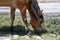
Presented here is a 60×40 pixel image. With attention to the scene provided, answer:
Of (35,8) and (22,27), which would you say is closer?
(35,8)

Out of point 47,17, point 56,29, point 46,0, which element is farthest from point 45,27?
point 46,0

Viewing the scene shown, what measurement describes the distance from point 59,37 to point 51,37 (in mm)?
240

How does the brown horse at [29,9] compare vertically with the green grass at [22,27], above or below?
above

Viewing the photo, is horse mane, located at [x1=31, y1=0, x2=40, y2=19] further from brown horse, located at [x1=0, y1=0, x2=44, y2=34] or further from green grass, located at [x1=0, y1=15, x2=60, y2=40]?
green grass, located at [x1=0, y1=15, x2=60, y2=40]

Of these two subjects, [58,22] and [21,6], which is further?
[58,22]

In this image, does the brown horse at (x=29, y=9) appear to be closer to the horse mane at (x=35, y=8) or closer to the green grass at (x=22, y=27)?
the horse mane at (x=35, y=8)

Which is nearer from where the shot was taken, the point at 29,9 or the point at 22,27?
the point at 29,9

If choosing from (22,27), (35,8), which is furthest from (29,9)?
(22,27)

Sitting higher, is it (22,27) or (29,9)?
(29,9)

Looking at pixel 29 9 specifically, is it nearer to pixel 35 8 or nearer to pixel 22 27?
pixel 35 8

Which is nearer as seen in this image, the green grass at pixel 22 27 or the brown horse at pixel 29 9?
the brown horse at pixel 29 9

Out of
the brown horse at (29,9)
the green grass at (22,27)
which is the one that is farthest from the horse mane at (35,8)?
the green grass at (22,27)

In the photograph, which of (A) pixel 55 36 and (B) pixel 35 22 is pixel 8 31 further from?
(A) pixel 55 36

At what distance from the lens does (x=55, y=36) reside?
8.17 m
